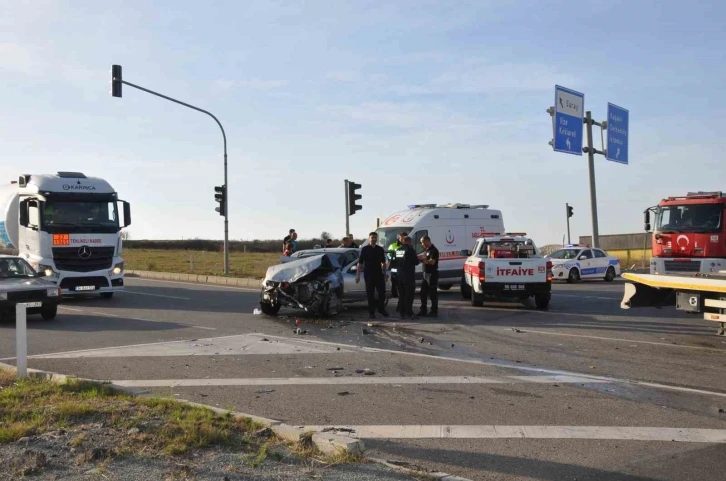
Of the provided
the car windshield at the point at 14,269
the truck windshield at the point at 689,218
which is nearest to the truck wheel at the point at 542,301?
the truck windshield at the point at 689,218

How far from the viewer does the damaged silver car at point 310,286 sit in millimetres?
15125

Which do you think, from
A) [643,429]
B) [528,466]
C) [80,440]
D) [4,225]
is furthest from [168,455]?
[4,225]

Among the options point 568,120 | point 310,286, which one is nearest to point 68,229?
point 310,286

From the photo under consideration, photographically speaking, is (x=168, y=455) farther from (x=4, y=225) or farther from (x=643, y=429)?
(x=4, y=225)

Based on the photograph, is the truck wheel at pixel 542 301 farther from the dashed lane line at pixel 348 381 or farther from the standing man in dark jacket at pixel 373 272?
the dashed lane line at pixel 348 381

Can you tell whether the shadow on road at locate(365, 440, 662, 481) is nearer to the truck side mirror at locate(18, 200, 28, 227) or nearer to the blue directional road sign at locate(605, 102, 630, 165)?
the truck side mirror at locate(18, 200, 28, 227)

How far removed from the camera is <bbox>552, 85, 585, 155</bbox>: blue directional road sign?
28.5 m

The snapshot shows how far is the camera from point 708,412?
23.1 ft

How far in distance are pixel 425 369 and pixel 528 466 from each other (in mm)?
3980

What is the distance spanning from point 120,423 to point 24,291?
9553mm

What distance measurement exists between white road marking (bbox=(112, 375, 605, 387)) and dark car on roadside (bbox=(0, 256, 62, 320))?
6.95 meters

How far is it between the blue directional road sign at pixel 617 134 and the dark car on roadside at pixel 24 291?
926 inches

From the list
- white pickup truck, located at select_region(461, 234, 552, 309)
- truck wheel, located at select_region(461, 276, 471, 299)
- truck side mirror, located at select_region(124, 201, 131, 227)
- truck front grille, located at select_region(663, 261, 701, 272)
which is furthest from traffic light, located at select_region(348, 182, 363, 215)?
truck front grille, located at select_region(663, 261, 701, 272)

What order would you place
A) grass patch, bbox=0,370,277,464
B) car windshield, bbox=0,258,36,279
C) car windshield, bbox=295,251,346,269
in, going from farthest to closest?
1. car windshield, bbox=295,251,346,269
2. car windshield, bbox=0,258,36,279
3. grass patch, bbox=0,370,277,464
